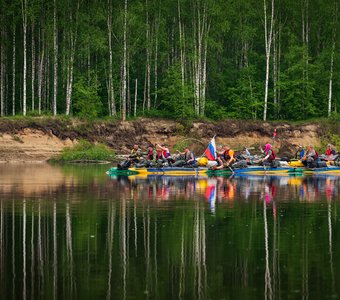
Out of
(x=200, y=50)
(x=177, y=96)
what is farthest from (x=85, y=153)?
(x=200, y=50)

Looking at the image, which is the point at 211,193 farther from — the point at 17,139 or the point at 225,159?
the point at 17,139

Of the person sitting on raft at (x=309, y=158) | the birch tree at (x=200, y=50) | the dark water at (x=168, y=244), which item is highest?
the birch tree at (x=200, y=50)

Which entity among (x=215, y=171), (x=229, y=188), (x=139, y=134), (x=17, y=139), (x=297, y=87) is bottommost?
(x=215, y=171)

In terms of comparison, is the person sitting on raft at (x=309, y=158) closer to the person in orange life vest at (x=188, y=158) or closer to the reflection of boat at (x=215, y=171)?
the reflection of boat at (x=215, y=171)

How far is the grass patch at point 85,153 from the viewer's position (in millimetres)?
58750

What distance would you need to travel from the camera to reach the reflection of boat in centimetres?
4416

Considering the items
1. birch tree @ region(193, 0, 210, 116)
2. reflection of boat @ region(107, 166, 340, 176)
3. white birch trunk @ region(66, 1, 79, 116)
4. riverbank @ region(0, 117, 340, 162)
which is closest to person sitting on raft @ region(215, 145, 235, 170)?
reflection of boat @ region(107, 166, 340, 176)

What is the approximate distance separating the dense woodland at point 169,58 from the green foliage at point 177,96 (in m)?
0.09

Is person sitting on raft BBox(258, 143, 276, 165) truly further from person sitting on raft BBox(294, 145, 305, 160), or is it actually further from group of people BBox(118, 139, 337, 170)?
person sitting on raft BBox(294, 145, 305, 160)

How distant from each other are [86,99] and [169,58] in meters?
11.2

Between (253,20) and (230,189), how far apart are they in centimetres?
4287

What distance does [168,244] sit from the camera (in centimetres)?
1847

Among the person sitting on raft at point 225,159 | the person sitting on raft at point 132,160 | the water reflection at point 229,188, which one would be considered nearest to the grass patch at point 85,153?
the person sitting on raft at point 132,160

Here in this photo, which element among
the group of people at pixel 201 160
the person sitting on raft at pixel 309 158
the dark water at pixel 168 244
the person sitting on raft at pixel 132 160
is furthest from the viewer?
the person sitting on raft at pixel 309 158
